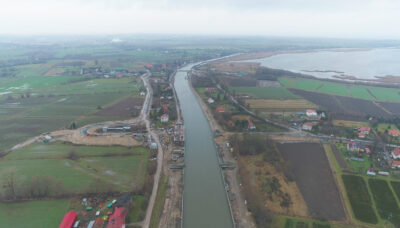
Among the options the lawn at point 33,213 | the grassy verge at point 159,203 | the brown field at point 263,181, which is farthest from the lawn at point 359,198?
the lawn at point 33,213

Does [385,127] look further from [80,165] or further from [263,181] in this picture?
[80,165]

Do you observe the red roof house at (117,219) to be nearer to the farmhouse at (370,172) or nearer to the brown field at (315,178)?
the brown field at (315,178)

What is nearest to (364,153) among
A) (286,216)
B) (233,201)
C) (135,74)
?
(286,216)

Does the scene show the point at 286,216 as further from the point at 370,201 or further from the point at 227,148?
the point at 227,148

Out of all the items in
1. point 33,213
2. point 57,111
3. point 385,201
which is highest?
point 57,111

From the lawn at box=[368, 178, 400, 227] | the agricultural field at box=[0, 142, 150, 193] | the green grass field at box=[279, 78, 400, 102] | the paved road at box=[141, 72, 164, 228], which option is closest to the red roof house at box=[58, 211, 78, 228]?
the agricultural field at box=[0, 142, 150, 193]

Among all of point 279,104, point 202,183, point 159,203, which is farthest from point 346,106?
point 159,203

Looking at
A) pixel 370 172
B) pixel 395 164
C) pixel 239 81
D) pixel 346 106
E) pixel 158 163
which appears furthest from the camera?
pixel 239 81
